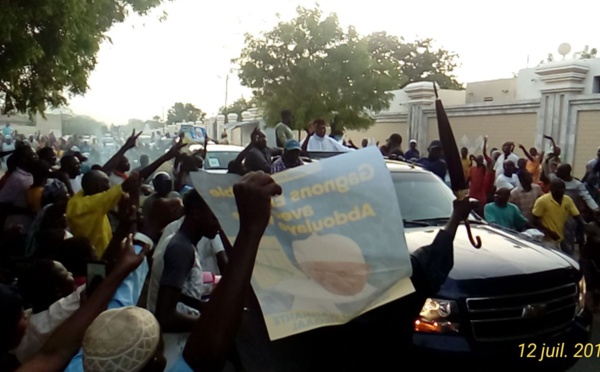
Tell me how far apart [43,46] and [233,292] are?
576 cm

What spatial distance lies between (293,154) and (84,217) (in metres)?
2.95

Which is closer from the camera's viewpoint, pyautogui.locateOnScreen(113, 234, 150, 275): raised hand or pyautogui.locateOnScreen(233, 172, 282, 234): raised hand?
pyautogui.locateOnScreen(233, 172, 282, 234): raised hand

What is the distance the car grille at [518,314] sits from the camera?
3926mm

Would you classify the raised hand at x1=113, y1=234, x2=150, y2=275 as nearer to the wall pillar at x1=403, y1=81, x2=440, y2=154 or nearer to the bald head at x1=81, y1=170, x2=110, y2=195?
the bald head at x1=81, y1=170, x2=110, y2=195

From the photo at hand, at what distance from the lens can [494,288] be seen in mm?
3969

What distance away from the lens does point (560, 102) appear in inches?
653

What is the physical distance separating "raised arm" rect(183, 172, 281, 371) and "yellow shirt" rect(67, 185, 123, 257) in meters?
2.65

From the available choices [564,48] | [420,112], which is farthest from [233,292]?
[564,48]

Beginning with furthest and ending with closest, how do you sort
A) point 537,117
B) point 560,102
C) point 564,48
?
1. point 564,48
2. point 537,117
3. point 560,102

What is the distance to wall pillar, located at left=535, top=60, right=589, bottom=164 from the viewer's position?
1631 centimetres

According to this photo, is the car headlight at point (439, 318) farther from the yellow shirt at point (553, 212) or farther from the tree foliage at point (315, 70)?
the tree foliage at point (315, 70)

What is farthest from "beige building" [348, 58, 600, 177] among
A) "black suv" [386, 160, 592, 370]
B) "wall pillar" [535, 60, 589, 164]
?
"black suv" [386, 160, 592, 370]

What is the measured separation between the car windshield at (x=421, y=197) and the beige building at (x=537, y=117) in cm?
1213

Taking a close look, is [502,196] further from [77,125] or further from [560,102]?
[77,125]
